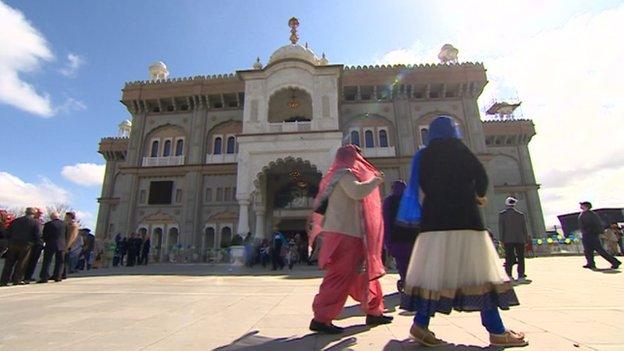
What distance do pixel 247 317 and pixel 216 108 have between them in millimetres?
23459

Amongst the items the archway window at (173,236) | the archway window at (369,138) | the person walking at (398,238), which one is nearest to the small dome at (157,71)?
the archway window at (173,236)

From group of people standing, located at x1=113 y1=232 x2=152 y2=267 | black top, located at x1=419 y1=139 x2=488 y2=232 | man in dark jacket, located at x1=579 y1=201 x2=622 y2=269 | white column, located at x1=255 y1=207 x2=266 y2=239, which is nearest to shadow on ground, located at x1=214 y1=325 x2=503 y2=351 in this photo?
black top, located at x1=419 y1=139 x2=488 y2=232

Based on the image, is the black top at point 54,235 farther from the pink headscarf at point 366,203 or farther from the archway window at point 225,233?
the archway window at point 225,233

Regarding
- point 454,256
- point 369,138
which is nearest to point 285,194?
point 369,138

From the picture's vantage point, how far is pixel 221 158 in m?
23.9

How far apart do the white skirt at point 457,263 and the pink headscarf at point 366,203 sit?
0.68 m

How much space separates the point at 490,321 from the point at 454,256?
19.9 inches

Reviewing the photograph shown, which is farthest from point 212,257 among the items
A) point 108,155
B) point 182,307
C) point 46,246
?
point 108,155

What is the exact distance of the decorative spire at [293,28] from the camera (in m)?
20.5

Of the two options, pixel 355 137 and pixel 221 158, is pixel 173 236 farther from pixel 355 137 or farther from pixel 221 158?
pixel 355 137

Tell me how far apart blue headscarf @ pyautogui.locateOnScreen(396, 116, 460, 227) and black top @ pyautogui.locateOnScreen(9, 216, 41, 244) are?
28.2 ft

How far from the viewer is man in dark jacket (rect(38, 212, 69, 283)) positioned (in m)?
8.17

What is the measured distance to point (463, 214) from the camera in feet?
8.50

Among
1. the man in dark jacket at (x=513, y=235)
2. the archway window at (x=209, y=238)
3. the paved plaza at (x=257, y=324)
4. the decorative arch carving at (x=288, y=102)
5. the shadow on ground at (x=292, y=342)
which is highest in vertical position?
the decorative arch carving at (x=288, y=102)
